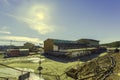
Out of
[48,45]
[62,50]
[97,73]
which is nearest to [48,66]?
[97,73]

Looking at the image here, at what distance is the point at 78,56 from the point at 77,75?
22.9 meters

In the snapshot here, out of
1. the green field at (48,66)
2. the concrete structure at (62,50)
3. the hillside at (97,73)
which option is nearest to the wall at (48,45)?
the concrete structure at (62,50)

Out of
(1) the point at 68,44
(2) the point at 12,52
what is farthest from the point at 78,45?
(2) the point at 12,52

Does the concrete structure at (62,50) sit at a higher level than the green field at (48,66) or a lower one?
higher

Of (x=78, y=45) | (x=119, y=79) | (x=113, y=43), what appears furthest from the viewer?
(x=113, y=43)

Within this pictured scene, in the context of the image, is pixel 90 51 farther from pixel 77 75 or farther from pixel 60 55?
pixel 77 75

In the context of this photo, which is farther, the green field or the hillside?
the green field

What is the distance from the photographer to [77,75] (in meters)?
20.5

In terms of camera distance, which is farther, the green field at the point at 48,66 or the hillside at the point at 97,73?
the green field at the point at 48,66

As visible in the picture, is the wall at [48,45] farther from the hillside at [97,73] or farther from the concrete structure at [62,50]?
the hillside at [97,73]

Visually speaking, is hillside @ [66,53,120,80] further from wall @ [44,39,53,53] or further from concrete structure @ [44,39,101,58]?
wall @ [44,39,53,53]

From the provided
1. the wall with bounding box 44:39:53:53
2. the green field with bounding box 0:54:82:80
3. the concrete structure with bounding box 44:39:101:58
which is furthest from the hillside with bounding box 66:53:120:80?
the wall with bounding box 44:39:53:53

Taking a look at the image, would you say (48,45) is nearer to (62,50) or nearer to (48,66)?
(62,50)

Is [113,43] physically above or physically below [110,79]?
above
